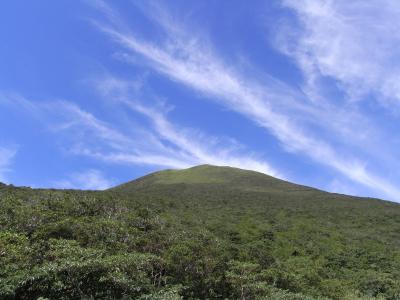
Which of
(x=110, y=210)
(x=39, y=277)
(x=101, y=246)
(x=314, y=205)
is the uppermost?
(x=314, y=205)

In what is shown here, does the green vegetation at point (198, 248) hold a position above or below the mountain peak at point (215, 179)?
below

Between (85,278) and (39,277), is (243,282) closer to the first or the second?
(85,278)

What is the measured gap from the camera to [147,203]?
68.5 m

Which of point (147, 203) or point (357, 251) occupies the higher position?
point (147, 203)

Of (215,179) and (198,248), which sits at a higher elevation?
(215,179)

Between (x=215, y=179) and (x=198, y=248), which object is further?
(x=215, y=179)

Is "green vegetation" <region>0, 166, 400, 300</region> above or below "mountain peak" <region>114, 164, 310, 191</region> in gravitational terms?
below

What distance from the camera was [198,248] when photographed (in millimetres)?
38844

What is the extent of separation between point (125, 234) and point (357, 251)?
107 ft

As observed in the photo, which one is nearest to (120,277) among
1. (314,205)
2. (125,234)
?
(125,234)

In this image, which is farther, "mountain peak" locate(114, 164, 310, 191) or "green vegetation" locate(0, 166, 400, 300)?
"mountain peak" locate(114, 164, 310, 191)

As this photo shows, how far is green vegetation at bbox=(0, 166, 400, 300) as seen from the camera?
97.5 feet

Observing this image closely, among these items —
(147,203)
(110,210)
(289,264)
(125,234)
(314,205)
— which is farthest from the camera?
(314,205)

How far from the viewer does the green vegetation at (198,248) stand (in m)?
29.7
